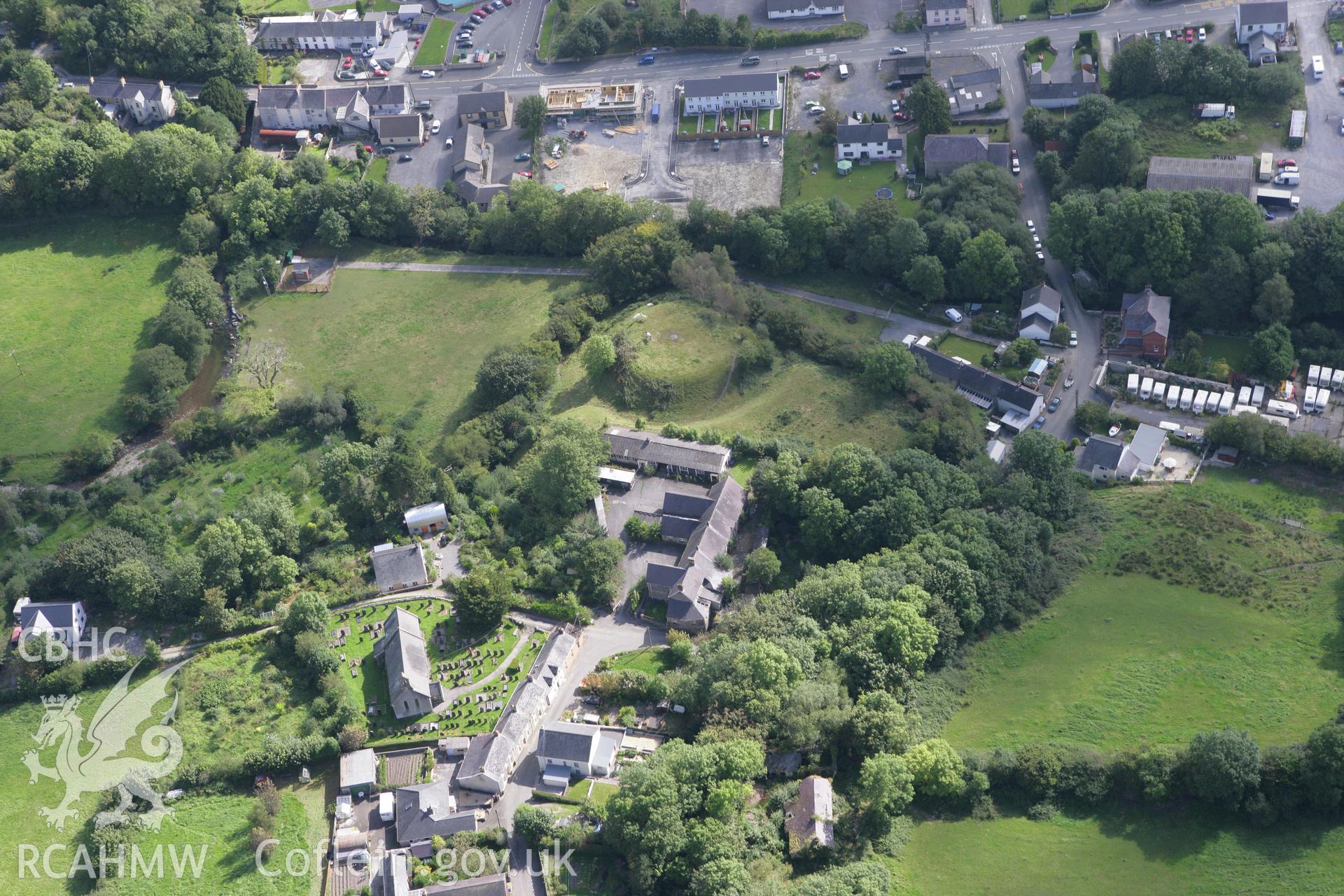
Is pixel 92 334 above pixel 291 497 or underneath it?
above

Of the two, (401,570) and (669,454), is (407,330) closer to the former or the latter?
(669,454)

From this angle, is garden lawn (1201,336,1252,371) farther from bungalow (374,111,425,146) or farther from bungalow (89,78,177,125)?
bungalow (89,78,177,125)

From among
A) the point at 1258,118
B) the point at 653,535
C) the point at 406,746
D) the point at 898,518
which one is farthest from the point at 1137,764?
the point at 1258,118

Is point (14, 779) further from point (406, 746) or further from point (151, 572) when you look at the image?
point (406, 746)

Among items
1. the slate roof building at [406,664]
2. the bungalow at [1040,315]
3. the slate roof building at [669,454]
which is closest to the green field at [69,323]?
the slate roof building at [406,664]

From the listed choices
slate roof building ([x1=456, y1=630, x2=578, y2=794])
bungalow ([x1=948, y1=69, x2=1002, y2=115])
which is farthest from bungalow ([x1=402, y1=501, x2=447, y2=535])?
bungalow ([x1=948, y1=69, x2=1002, y2=115])
